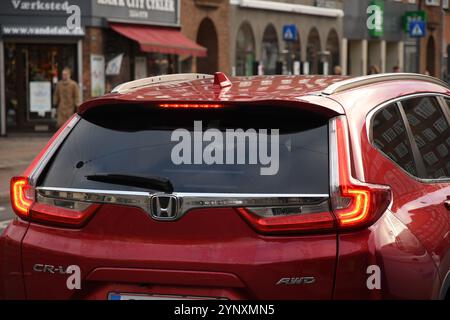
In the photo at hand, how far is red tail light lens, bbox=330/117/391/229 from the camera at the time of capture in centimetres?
384

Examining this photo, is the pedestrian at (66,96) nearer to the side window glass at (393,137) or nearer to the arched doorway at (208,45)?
the arched doorway at (208,45)

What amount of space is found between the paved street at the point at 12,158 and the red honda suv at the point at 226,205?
7656mm

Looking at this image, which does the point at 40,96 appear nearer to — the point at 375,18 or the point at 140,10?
the point at 140,10

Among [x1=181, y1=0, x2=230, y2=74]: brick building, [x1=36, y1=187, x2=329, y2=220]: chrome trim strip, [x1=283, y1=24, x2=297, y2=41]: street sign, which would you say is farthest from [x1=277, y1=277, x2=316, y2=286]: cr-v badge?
[x1=283, y1=24, x2=297, y2=41]: street sign

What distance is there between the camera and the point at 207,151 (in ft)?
13.3

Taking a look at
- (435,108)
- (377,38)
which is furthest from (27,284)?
(377,38)

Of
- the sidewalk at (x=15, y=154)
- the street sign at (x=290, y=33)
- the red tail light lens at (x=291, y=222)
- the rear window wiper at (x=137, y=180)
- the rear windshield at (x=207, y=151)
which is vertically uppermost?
the street sign at (x=290, y=33)

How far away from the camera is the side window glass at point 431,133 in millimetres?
4828

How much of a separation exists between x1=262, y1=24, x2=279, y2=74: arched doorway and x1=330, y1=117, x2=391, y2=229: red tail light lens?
33.4m

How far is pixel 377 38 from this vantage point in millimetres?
47938

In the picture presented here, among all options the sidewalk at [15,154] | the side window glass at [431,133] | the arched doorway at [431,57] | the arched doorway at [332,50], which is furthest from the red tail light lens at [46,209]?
the arched doorway at [431,57]

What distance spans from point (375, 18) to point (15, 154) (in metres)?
27.6

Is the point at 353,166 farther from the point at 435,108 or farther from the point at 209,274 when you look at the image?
the point at 435,108
